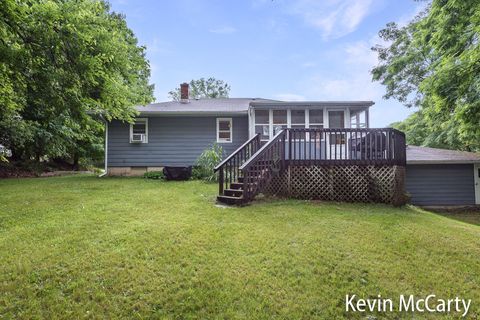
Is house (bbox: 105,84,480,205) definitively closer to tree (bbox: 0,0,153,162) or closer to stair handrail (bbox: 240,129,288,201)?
stair handrail (bbox: 240,129,288,201)

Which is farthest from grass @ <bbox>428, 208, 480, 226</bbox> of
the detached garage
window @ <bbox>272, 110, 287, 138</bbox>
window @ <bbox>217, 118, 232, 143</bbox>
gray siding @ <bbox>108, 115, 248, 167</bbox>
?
window @ <bbox>217, 118, 232, 143</bbox>

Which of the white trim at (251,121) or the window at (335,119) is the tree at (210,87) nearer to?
the white trim at (251,121)

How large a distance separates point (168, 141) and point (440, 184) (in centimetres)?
1161

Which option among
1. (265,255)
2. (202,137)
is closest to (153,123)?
(202,137)

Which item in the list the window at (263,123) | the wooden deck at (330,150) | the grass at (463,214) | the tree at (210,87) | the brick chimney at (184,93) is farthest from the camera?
the tree at (210,87)

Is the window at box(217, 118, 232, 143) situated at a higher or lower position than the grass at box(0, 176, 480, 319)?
higher

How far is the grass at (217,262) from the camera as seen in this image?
2979 millimetres

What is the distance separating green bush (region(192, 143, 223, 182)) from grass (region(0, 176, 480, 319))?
4.69 metres

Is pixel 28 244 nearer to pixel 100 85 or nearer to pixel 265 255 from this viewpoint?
pixel 100 85

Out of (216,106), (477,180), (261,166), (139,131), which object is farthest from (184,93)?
(477,180)

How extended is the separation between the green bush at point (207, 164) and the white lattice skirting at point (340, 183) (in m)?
3.49

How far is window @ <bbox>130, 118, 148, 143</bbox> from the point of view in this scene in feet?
40.1

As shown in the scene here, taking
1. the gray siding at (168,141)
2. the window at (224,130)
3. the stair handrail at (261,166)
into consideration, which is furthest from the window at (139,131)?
the stair handrail at (261,166)

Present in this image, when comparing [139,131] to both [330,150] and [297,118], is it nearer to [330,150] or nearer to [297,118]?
[297,118]
